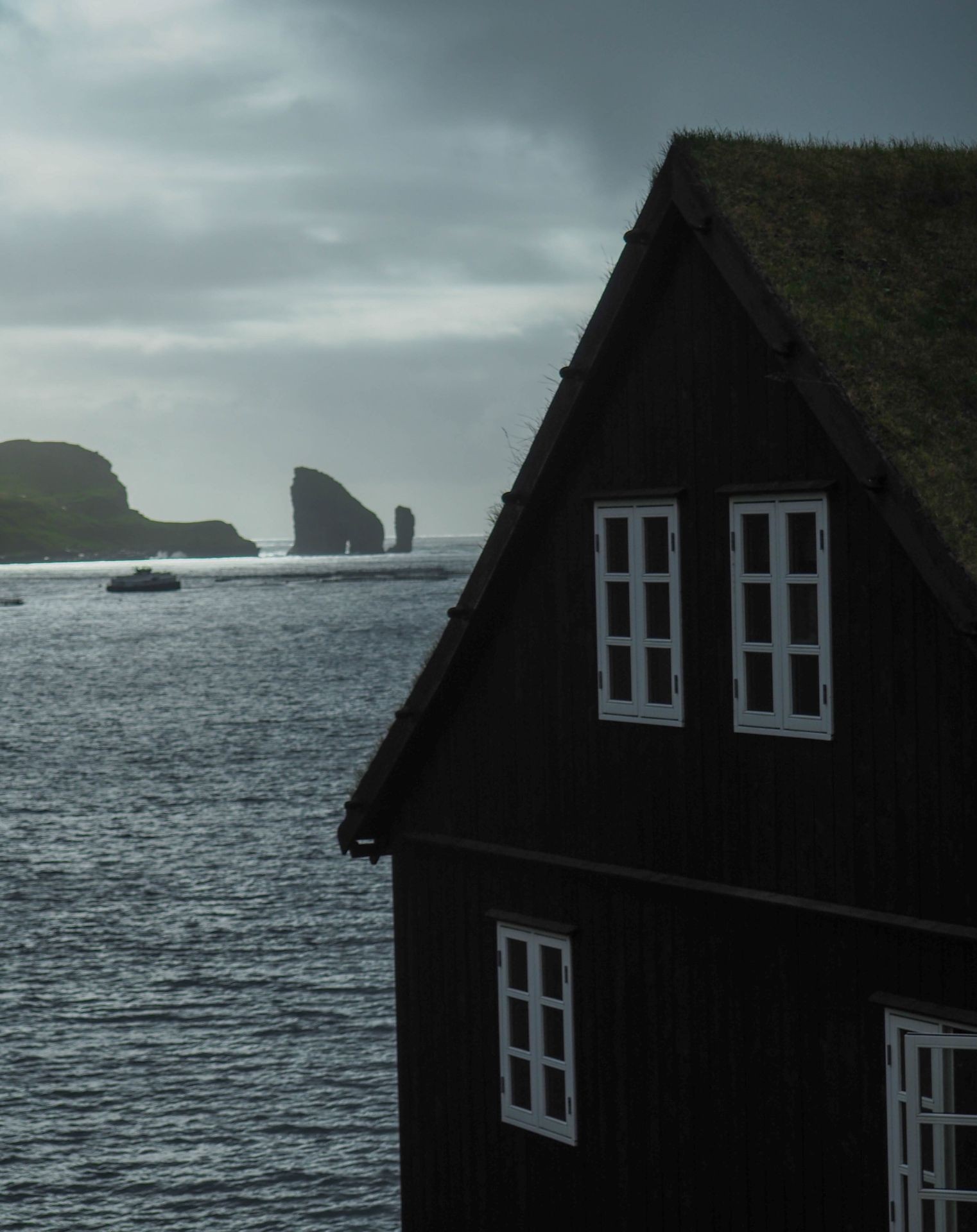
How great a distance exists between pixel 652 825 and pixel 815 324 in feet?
15.6

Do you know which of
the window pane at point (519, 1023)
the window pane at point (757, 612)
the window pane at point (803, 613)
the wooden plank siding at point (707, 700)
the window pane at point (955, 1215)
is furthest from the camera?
the window pane at point (519, 1023)

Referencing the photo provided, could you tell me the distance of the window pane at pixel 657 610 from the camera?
1399 cm

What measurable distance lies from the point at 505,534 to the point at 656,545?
1658 millimetres

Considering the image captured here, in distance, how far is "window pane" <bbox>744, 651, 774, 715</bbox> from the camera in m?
13.1

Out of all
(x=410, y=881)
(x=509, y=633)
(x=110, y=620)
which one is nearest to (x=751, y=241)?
(x=509, y=633)

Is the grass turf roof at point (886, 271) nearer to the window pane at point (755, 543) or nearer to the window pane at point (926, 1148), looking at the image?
the window pane at point (755, 543)

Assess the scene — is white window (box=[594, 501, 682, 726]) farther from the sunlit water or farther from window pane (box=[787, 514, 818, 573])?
the sunlit water

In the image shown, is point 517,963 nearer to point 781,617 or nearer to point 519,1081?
point 519,1081

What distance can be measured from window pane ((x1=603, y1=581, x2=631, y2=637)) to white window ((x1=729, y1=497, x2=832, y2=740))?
4.68ft

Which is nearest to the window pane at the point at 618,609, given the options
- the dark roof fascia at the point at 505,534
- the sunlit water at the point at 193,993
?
the dark roof fascia at the point at 505,534

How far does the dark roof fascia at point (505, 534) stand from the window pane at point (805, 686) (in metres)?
3.28

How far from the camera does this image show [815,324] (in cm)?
1252

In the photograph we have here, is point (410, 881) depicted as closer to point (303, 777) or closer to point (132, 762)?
point (303, 777)

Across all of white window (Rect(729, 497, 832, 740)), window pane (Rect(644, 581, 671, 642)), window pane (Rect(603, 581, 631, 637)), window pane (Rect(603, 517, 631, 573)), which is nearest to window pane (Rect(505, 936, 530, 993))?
window pane (Rect(603, 581, 631, 637))
